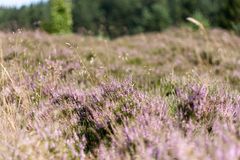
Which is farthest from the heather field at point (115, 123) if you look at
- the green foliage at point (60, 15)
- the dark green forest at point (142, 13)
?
the dark green forest at point (142, 13)

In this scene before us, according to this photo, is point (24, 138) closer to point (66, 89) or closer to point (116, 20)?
point (66, 89)

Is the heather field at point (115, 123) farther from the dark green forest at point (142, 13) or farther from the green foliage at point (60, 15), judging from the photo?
the dark green forest at point (142, 13)

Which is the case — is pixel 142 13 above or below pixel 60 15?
below

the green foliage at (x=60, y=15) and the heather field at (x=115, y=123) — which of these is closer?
the heather field at (x=115, y=123)

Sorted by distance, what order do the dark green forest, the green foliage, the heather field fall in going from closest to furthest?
the heather field → the green foliage → the dark green forest

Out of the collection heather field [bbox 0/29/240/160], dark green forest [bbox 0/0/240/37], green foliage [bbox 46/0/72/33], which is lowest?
dark green forest [bbox 0/0/240/37]

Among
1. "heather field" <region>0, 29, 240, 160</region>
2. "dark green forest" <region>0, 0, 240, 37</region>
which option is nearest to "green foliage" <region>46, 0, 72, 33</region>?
"heather field" <region>0, 29, 240, 160</region>

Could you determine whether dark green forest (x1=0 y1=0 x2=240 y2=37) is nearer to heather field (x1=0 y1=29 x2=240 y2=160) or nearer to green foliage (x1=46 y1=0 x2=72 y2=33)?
green foliage (x1=46 y1=0 x2=72 y2=33)

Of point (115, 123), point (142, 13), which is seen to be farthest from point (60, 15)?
point (142, 13)

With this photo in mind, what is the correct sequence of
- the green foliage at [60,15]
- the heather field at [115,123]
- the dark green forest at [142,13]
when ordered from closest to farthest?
the heather field at [115,123], the green foliage at [60,15], the dark green forest at [142,13]

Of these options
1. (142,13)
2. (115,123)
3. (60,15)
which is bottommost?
(142,13)

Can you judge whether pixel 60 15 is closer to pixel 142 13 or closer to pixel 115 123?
pixel 115 123

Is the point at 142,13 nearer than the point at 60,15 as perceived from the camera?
No

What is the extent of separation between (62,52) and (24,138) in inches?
Result: 202
